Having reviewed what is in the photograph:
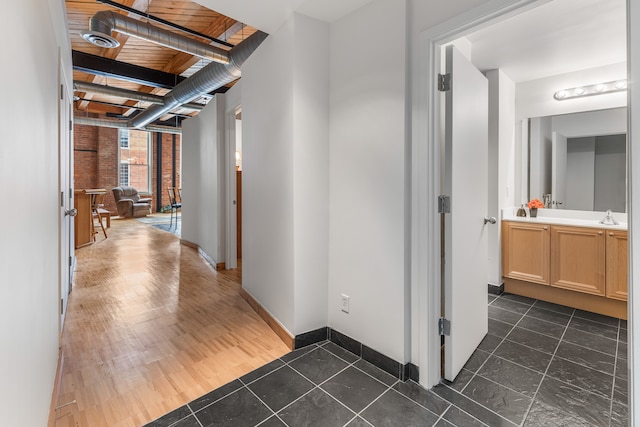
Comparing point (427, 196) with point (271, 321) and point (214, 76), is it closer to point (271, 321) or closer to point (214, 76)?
point (271, 321)

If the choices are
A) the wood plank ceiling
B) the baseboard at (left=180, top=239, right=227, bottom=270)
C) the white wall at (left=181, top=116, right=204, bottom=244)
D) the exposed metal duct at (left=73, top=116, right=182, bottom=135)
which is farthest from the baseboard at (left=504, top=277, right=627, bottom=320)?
the exposed metal duct at (left=73, top=116, right=182, bottom=135)

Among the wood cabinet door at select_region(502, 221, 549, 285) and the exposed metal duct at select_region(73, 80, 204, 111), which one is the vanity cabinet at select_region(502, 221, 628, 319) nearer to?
the wood cabinet door at select_region(502, 221, 549, 285)

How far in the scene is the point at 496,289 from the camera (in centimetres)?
346

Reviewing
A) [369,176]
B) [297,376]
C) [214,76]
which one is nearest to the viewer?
[297,376]

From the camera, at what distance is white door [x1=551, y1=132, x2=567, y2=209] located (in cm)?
342

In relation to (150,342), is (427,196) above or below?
above

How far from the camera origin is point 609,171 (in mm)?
3098

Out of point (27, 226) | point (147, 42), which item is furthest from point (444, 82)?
point (147, 42)

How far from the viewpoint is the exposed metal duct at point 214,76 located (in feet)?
10.6

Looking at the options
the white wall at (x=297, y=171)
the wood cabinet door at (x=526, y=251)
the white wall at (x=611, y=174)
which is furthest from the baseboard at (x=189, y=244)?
the white wall at (x=611, y=174)

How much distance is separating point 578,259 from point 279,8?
3.45 metres

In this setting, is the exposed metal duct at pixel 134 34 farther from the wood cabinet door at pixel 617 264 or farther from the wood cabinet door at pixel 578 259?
the wood cabinet door at pixel 617 264

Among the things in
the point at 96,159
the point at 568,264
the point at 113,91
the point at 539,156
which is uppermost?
the point at 113,91

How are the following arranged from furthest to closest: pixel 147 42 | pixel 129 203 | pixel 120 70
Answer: pixel 129 203
pixel 120 70
pixel 147 42
